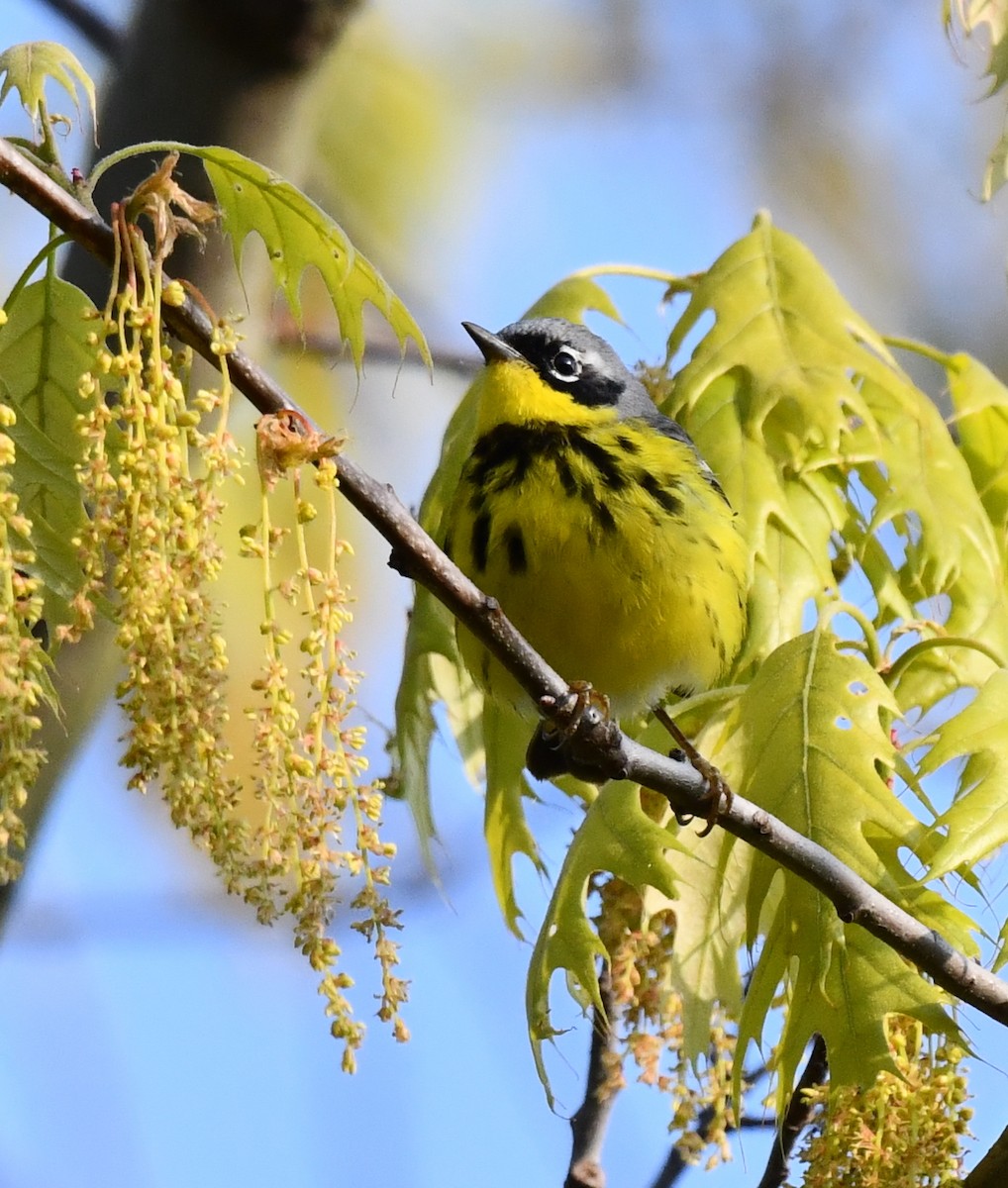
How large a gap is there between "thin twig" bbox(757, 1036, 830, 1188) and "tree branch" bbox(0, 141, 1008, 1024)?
0.67 metres

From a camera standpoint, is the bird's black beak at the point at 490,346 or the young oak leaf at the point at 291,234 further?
the bird's black beak at the point at 490,346

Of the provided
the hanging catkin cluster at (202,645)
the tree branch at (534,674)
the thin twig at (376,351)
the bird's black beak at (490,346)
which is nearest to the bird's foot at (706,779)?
the tree branch at (534,674)

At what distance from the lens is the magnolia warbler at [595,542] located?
3053mm

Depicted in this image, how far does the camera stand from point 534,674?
2051 mm

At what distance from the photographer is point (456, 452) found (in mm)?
3580

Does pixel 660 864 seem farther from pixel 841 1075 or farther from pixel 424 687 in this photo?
pixel 424 687

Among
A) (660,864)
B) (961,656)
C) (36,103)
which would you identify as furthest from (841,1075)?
(36,103)

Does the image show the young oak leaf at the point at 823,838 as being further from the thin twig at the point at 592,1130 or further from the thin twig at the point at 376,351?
the thin twig at the point at 376,351

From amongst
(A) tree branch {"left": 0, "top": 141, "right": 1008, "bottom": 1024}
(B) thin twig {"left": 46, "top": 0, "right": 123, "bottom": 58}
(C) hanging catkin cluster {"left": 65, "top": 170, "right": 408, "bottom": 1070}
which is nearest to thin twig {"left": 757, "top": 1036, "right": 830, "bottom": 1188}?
(A) tree branch {"left": 0, "top": 141, "right": 1008, "bottom": 1024}

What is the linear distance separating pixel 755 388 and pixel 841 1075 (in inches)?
55.2

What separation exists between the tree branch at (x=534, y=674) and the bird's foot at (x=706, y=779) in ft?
0.05

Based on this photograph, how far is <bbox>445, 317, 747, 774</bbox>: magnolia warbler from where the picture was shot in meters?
3.05

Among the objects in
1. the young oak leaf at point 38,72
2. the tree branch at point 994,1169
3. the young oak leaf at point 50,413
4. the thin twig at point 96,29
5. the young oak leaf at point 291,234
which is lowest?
the tree branch at point 994,1169

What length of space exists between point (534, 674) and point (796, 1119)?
146 centimetres
